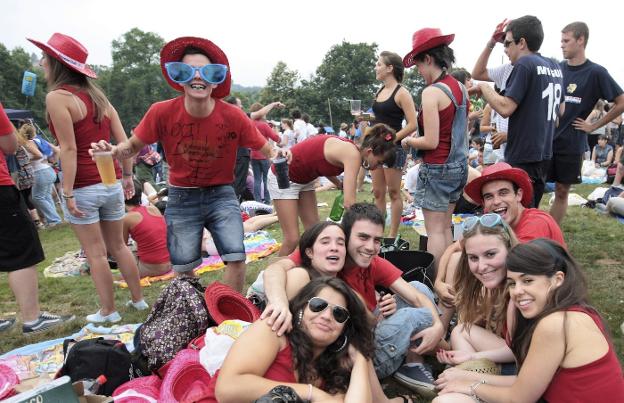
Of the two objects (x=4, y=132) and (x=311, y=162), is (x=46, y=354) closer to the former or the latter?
(x=4, y=132)

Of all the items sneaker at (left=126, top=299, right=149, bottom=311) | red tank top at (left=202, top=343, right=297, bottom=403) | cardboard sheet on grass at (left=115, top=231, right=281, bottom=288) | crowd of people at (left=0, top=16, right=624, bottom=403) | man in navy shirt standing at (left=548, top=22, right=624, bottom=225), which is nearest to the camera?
crowd of people at (left=0, top=16, right=624, bottom=403)

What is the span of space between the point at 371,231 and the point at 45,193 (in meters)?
7.52

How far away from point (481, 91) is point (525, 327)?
2.23 m

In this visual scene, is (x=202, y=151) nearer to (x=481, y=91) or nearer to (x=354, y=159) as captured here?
(x=354, y=159)

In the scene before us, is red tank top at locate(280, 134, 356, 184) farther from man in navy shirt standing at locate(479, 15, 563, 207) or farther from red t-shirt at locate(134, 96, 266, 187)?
man in navy shirt standing at locate(479, 15, 563, 207)

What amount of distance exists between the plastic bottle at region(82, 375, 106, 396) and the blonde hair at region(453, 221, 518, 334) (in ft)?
6.57

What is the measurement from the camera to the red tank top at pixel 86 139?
332cm

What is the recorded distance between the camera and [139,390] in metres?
2.32

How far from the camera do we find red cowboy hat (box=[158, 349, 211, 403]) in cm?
223

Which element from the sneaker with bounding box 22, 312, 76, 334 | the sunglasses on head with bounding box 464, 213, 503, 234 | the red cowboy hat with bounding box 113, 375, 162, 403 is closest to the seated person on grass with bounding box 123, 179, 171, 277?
the sneaker with bounding box 22, 312, 76, 334

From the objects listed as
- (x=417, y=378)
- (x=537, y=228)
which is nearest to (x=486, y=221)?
(x=537, y=228)

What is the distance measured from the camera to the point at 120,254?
3.71 metres

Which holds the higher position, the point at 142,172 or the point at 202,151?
the point at 202,151

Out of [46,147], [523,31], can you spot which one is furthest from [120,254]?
[46,147]
